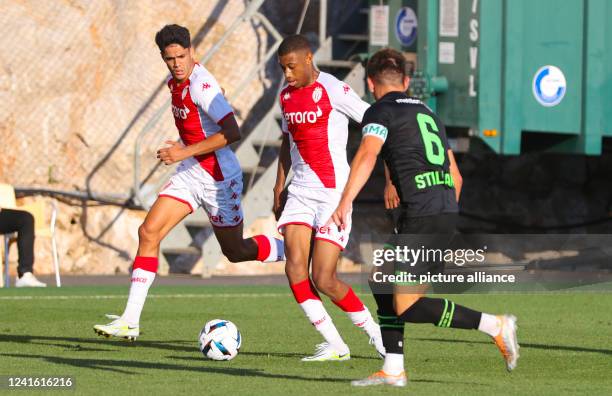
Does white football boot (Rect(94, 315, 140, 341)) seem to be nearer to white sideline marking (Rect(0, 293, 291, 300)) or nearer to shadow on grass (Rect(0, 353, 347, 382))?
shadow on grass (Rect(0, 353, 347, 382))

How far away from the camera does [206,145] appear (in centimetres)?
1025

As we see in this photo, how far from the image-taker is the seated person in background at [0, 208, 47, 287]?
52.0 feet

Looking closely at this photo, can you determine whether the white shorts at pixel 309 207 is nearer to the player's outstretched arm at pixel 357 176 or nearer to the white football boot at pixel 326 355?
the white football boot at pixel 326 355

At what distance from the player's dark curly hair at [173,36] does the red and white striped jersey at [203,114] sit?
1.02 ft

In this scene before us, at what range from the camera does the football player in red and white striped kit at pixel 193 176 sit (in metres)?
10.2

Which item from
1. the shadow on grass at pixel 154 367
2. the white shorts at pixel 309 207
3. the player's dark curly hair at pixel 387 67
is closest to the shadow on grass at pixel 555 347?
the white shorts at pixel 309 207

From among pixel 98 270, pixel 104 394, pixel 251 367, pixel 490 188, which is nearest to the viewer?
pixel 104 394

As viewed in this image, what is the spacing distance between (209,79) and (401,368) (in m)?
3.39

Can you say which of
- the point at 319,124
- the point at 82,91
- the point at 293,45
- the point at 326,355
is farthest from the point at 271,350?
the point at 82,91

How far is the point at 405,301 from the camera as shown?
7895mm

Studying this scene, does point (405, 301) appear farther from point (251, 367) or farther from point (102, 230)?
point (102, 230)

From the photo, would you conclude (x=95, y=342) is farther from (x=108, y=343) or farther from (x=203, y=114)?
(x=203, y=114)

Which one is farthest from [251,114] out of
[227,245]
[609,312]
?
[227,245]

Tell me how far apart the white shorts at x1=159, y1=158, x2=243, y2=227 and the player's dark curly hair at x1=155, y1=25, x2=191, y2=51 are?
2.92 ft
